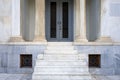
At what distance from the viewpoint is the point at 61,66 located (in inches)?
350

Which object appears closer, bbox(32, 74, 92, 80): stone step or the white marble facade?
bbox(32, 74, 92, 80): stone step

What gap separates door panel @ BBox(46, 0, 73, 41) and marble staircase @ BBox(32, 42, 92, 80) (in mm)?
2270

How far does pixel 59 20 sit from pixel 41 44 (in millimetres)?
2539

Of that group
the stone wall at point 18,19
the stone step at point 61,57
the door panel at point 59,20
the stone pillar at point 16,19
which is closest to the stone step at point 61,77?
the stone step at point 61,57

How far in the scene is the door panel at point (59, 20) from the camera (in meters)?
12.5

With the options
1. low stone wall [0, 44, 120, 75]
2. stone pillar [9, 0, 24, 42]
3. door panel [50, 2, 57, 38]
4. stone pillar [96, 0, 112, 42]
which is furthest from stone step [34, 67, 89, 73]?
door panel [50, 2, 57, 38]

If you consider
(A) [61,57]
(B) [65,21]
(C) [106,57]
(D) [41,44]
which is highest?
(B) [65,21]

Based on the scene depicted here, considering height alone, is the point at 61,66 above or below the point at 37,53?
below

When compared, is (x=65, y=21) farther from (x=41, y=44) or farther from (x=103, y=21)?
(x=41, y=44)

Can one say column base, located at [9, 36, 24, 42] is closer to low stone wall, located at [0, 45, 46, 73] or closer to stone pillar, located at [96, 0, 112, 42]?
low stone wall, located at [0, 45, 46, 73]

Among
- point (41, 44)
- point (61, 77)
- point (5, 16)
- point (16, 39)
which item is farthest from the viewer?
point (5, 16)

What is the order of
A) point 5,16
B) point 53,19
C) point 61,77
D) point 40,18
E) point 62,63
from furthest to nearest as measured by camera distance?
point 53,19 < point 40,18 < point 5,16 < point 62,63 < point 61,77

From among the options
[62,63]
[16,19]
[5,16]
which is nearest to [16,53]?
[16,19]

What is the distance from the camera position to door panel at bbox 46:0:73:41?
1245 centimetres
